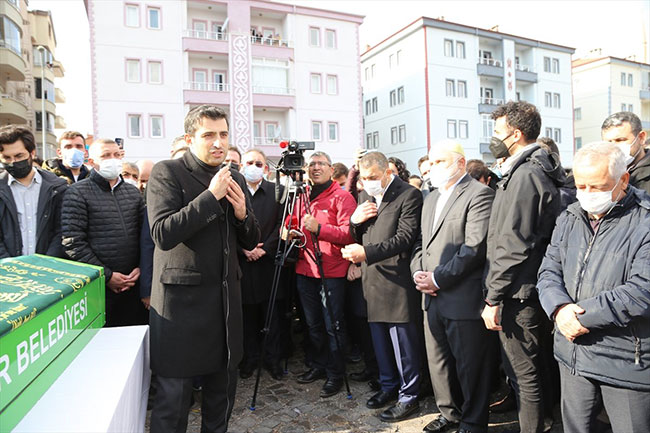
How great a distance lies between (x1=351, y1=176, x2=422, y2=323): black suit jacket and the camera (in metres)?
3.76

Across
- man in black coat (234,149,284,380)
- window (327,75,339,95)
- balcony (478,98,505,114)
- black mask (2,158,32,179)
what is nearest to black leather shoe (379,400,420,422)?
man in black coat (234,149,284,380)

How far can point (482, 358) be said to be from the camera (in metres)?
3.22

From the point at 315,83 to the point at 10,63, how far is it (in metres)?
16.5

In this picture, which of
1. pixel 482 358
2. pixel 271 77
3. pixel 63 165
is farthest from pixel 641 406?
pixel 271 77

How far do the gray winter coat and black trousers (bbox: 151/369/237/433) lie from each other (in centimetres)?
207

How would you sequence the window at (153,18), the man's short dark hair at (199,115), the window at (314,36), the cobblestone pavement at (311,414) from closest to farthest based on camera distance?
the man's short dark hair at (199,115) < the cobblestone pavement at (311,414) < the window at (153,18) < the window at (314,36)

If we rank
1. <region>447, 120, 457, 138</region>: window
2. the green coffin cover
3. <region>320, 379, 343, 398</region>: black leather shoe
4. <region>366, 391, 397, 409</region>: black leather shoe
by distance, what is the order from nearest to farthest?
the green coffin cover → <region>366, 391, 397, 409</region>: black leather shoe → <region>320, 379, 343, 398</region>: black leather shoe → <region>447, 120, 457, 138</region>: window

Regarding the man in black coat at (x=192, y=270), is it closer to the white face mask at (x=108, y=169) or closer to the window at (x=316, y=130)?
the white face mask at (x=108, y=169)

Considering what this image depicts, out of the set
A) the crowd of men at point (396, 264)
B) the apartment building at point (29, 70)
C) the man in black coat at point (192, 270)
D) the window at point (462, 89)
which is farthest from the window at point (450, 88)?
the man in black coat at point (192, 270)

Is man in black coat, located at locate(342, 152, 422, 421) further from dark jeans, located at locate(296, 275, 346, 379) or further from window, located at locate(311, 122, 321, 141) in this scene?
window, located at locate(311, 122, 321, 141)

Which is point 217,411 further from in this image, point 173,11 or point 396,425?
point 173,11

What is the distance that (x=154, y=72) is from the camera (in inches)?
882

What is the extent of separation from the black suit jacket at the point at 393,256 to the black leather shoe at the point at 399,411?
0.71 m

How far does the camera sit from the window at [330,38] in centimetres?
2655
